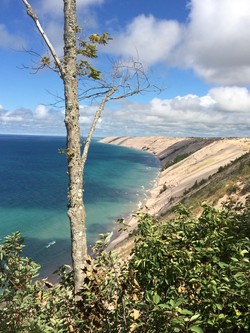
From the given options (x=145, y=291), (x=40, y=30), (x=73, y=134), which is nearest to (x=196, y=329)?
(x=145, y=291)

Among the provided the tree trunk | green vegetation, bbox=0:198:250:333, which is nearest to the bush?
green vegetation, bbox=0:198:250:333

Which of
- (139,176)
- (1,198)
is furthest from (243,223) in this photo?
(139,176)

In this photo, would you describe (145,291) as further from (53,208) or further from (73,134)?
(53,208)

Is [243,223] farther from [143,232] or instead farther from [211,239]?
[143,232]

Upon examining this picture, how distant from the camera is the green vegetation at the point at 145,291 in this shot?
459 centimetres

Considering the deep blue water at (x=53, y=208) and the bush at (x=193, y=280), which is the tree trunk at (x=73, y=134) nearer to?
the bush at (x=193, y=280)

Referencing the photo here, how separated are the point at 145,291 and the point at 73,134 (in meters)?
3.59

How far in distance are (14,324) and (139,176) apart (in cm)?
9517

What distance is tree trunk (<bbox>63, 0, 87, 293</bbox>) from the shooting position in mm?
6754

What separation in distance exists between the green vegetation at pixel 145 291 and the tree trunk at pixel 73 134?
1.06 metres

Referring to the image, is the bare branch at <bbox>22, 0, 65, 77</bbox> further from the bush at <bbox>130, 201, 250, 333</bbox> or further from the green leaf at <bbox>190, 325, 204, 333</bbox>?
the green leaf at <bbox>190, 325, 204, 333</bbox>

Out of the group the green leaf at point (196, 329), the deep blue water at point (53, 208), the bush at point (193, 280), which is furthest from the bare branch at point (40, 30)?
the deep blue water at point (53, 208)

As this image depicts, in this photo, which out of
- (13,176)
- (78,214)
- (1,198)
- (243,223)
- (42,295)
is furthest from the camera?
(13,176)

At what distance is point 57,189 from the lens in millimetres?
74938
